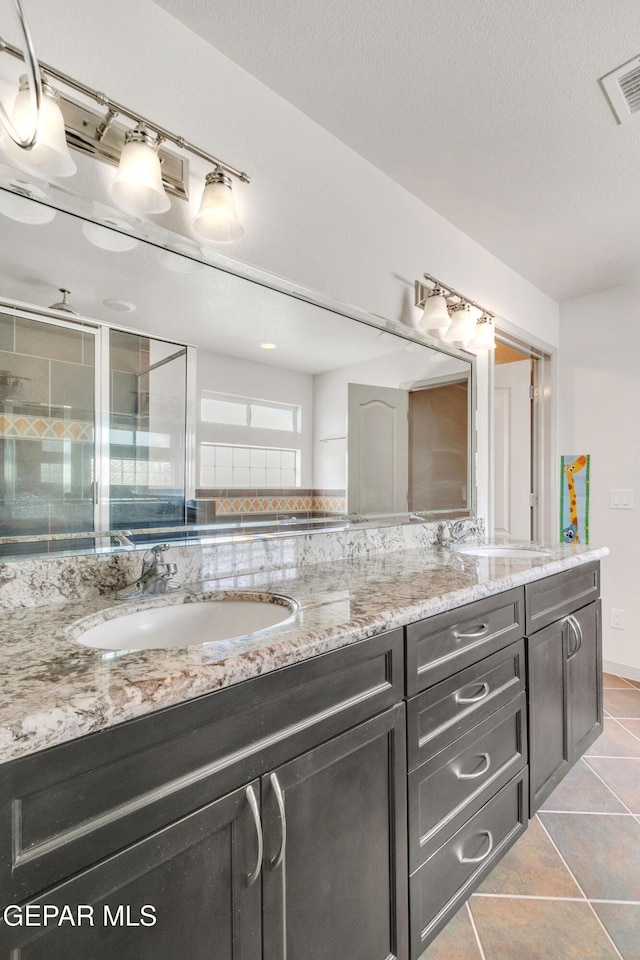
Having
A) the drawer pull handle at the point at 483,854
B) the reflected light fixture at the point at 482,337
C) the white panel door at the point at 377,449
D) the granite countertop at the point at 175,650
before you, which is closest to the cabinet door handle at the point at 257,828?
the granite countertop at the point at 175,650

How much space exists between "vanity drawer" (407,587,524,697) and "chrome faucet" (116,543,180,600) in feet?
1.93

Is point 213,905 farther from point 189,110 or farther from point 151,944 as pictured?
point 189,110

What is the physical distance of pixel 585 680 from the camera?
1970mm

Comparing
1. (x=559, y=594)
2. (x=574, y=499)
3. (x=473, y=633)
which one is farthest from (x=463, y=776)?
(x=574, y=499)

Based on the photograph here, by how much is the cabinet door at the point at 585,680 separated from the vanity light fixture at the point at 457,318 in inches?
51.1

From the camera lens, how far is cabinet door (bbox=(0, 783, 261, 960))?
583 millimetres

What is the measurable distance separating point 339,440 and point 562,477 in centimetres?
220

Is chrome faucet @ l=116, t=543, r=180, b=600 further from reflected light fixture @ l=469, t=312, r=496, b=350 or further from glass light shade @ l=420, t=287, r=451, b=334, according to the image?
reflected light fixture @ l=469, t=312, r=496, b=350

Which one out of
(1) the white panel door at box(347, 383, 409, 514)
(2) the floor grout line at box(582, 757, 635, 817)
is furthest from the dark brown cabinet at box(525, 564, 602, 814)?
(1) the white panel door at box(347, 383, 409, 514)

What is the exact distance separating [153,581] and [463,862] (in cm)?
111

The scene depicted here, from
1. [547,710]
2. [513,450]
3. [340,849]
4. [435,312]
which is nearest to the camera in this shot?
[340,849]

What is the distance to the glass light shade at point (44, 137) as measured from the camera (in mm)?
991

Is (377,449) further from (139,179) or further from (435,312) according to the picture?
(139,179)

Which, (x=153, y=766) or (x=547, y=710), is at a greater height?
(x=153, y=766)
